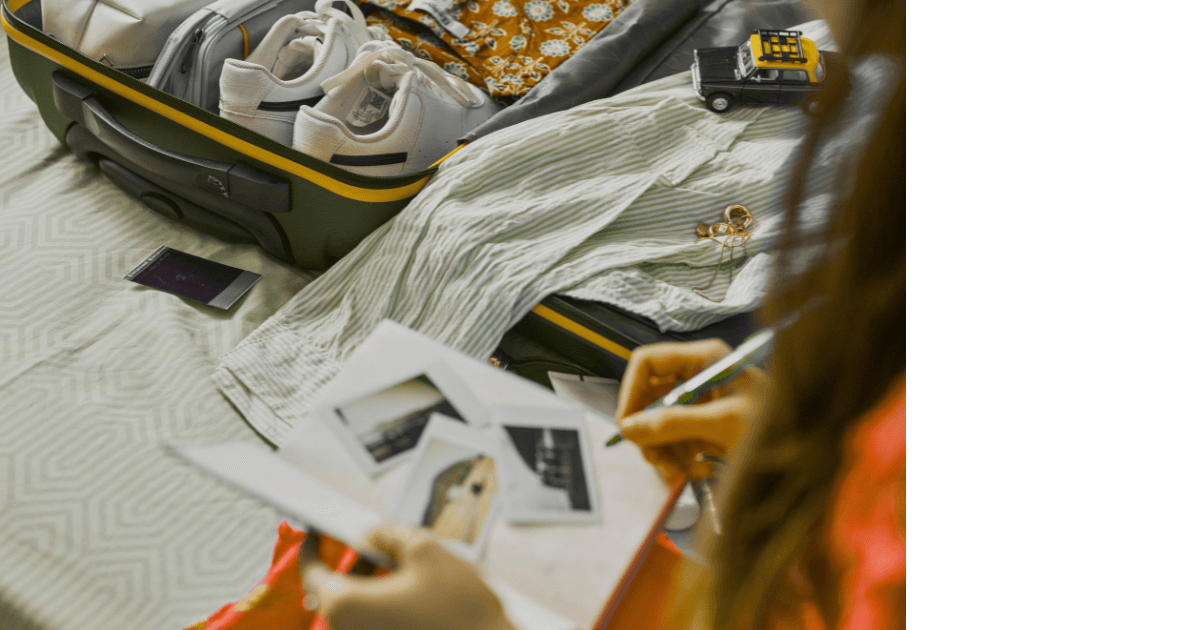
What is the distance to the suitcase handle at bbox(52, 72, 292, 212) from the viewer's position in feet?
3.28

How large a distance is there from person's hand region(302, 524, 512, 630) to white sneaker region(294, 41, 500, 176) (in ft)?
2.46

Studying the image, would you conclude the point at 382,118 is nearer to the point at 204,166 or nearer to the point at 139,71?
the point at 204,166

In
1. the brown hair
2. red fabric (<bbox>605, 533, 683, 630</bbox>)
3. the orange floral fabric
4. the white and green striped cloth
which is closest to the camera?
the brown hair

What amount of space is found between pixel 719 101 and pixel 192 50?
0.86 m

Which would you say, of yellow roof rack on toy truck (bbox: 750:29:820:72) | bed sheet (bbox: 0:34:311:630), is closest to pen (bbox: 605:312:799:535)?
bed sheet (bbox: 0:34:311:630)

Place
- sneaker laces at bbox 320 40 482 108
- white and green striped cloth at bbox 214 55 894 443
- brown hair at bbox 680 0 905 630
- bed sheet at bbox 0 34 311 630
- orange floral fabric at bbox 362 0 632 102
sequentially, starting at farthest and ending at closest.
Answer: orange floral fabric at bbox 362 0 632 102
sneaker laces at bbox 320 40 482 108
white and green striped cloth at bbox 214 55 894 443
bed sheet at bbox 0 34 311 630
brown hair at bbox 680 0 905 630

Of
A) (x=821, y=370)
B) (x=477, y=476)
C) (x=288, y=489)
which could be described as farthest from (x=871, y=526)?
(x=288, y=489)

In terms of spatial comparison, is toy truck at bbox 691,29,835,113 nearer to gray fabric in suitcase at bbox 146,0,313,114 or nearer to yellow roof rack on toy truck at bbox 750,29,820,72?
yellow roof rack on toy truck at bbox 750,29,820,72

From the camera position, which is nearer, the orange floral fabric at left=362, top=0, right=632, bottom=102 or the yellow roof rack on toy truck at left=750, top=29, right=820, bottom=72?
the yellow roof rack on toy truck at left=750, top=29, right=820, bottom=72

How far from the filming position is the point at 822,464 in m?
0.40

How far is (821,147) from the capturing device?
1.10 ft

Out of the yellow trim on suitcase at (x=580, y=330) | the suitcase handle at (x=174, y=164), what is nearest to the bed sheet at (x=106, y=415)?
the suitcase handle at (x=174, y=164)

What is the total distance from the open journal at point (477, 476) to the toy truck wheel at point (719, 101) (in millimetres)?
797
